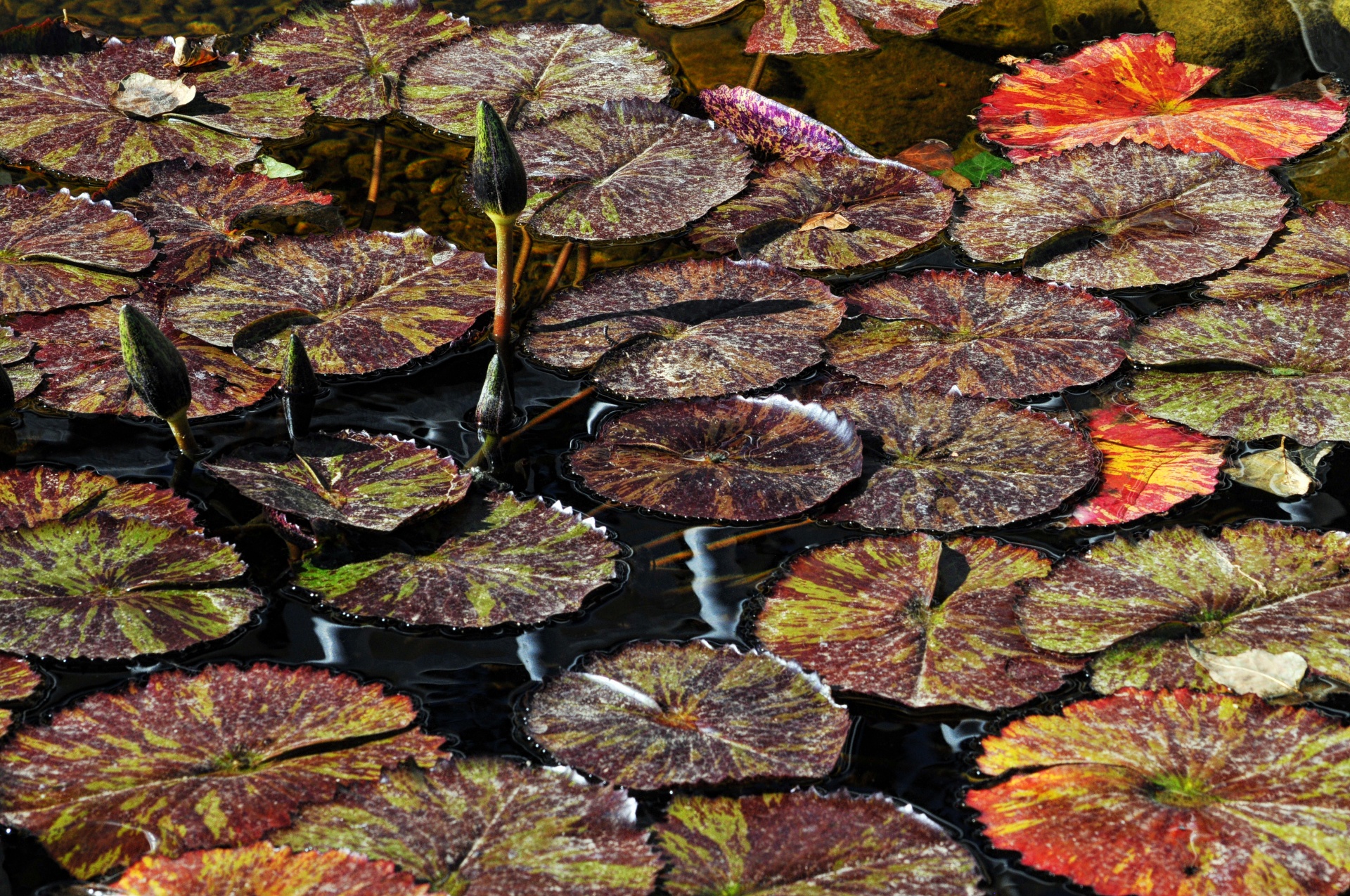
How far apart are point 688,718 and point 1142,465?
1155 mm

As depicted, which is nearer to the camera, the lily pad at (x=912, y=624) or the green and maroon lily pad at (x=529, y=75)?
the lily pad at (x=912, y=624)

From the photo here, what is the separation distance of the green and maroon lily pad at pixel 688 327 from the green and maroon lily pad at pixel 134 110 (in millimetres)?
1318

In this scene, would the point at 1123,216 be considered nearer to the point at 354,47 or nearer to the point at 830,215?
the point at 830,215

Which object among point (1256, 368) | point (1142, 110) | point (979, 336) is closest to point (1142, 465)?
point (1256, 368)

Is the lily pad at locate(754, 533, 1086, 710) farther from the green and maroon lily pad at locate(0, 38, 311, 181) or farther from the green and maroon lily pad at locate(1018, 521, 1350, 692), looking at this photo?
the green and maroon lily pad at locate(0, 38, 311, 181)

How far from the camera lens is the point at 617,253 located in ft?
10.5

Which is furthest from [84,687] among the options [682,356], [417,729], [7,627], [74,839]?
[682,356]

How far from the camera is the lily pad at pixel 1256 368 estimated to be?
243cm

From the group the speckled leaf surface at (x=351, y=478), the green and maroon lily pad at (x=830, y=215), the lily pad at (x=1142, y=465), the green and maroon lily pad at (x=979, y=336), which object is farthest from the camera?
the green and maroon lily pad at (x=830, y=215)

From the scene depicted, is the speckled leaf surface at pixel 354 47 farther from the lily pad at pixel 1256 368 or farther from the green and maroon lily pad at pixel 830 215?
the lily pad at pixel 1256 368

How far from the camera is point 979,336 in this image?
2768 mm


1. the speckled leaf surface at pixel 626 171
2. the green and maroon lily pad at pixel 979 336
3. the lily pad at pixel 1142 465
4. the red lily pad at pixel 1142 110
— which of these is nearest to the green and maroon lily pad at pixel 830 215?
the speckled leaf surface at pixel 626 171

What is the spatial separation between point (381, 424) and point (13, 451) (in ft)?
2.49

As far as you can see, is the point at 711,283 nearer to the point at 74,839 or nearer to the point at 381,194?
the point at 381,194
